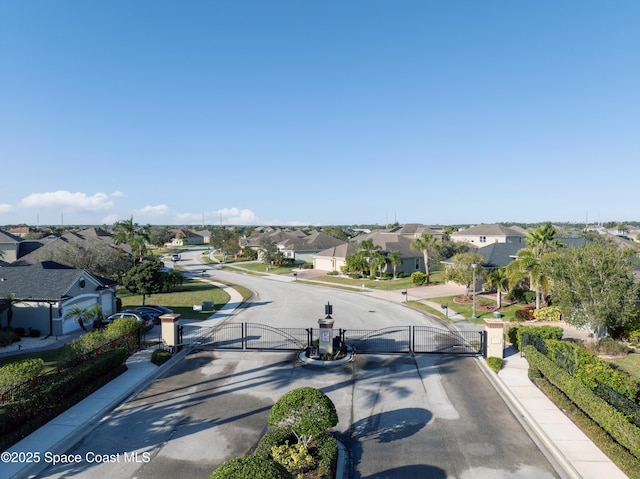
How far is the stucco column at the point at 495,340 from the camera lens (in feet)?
65.4

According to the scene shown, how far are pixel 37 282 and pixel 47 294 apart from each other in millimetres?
2249

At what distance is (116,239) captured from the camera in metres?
64.2

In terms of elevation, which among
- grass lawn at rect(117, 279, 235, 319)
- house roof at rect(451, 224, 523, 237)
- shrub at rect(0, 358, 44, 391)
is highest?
house roof at rect(451, 224, 523, 237)

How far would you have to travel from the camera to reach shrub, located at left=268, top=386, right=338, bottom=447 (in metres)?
10.9

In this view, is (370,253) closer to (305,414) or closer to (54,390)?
(54,390)

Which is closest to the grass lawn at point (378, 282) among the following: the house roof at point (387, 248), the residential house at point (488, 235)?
the house roof at point (387, 248)

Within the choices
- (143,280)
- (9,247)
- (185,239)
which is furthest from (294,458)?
(185,239)

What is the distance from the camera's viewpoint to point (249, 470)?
7.35 metres

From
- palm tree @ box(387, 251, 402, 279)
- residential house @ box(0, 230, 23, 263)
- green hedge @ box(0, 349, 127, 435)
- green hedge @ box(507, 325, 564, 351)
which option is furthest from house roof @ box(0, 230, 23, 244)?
green hedge @ box(507, 325, 564, 351)

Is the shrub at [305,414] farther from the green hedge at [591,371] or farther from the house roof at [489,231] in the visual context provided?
the house roof at [489,231]

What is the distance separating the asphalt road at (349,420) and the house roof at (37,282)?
12.0 meters

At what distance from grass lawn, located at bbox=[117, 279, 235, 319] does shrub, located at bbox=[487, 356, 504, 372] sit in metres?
20.6

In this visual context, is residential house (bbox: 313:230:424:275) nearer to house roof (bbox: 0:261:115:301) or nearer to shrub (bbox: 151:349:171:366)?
house roof (bbox: 0:261:115:301)

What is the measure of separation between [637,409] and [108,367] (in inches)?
761
